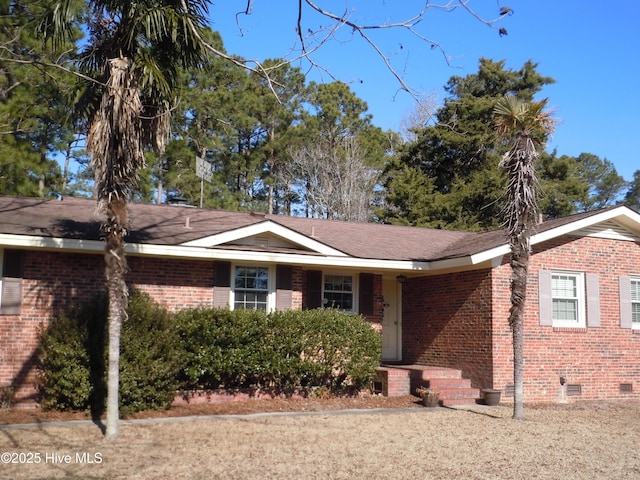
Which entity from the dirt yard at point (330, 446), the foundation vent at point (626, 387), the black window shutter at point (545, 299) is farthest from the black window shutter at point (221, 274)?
the foundation vent at point (626, 387)

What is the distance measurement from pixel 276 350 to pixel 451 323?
4523 mm

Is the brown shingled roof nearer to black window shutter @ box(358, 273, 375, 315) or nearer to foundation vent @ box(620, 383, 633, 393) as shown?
black window shutter @ box(358, 273, 375, 315)

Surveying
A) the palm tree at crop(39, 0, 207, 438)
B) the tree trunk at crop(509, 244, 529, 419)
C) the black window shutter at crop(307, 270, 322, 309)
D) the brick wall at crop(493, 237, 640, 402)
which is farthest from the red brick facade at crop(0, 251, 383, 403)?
the brick wall at crop(493, 237, 640, 402)

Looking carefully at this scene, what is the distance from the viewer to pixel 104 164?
351 inches

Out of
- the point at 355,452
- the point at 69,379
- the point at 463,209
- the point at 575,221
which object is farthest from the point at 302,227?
the point at 463,209

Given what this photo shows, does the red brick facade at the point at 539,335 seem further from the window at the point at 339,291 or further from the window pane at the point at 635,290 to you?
the window at the point at 339,291

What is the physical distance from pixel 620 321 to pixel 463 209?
16.4 m

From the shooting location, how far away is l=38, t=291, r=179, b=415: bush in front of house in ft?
33.9

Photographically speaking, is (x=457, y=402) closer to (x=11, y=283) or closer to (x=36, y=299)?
(x=36, y=299)

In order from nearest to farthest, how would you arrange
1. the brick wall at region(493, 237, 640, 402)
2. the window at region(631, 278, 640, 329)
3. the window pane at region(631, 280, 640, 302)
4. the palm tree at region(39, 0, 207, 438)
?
the palm tree at region(39, 0, 207, 438), the brick wall at region(493, 237, 640, 402), the window at region(631, 278, 640, 329), the window pane at region(631, 280, 640, 302)

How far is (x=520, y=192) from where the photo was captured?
11336 mm

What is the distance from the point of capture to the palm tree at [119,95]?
868 cm

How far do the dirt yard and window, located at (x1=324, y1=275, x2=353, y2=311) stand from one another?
361cm

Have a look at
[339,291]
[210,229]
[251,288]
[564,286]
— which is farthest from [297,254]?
[564,286]
